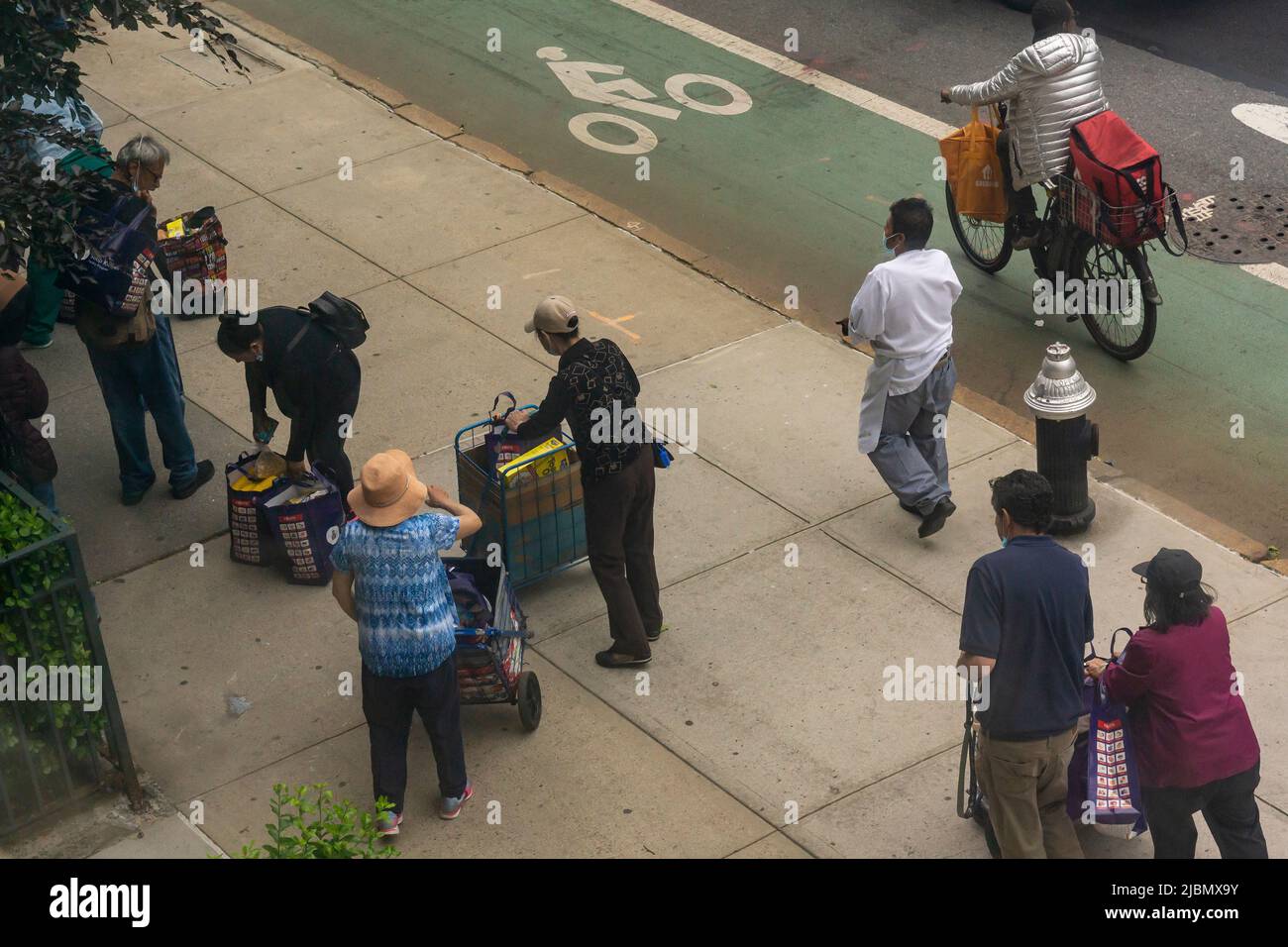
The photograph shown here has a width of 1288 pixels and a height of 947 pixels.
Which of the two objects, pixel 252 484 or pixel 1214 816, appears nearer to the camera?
pixel 1214 816

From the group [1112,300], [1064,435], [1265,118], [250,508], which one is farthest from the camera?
[1265,118]

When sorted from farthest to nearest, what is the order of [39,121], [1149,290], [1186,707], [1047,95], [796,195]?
[796,195], [1047,95], [1149,290], [39,121], [1186,707]

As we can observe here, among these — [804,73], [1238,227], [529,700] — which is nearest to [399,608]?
[529,700]

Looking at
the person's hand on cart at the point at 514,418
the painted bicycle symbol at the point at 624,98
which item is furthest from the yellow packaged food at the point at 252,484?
the painted bicycle symbol at the point at 624,98

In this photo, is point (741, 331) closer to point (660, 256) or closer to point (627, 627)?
point (660, 256)

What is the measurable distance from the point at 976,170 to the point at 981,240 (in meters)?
1.03

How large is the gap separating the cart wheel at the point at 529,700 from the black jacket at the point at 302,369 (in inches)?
66.8

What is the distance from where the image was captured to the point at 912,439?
8.88 meters

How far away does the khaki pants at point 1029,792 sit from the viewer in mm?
6184

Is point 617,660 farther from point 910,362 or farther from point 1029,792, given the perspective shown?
point 1029,792

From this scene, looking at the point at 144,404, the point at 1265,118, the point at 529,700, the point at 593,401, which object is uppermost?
the point at 593,401

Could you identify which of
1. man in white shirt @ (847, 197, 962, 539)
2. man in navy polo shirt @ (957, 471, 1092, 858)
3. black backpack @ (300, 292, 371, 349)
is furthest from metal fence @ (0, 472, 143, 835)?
man in white shirt @ (847, 197, 962, 539)

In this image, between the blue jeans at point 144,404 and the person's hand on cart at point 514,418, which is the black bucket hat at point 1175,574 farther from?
the blue jeans at point 144,404

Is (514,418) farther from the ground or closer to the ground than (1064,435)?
farther from the ground
